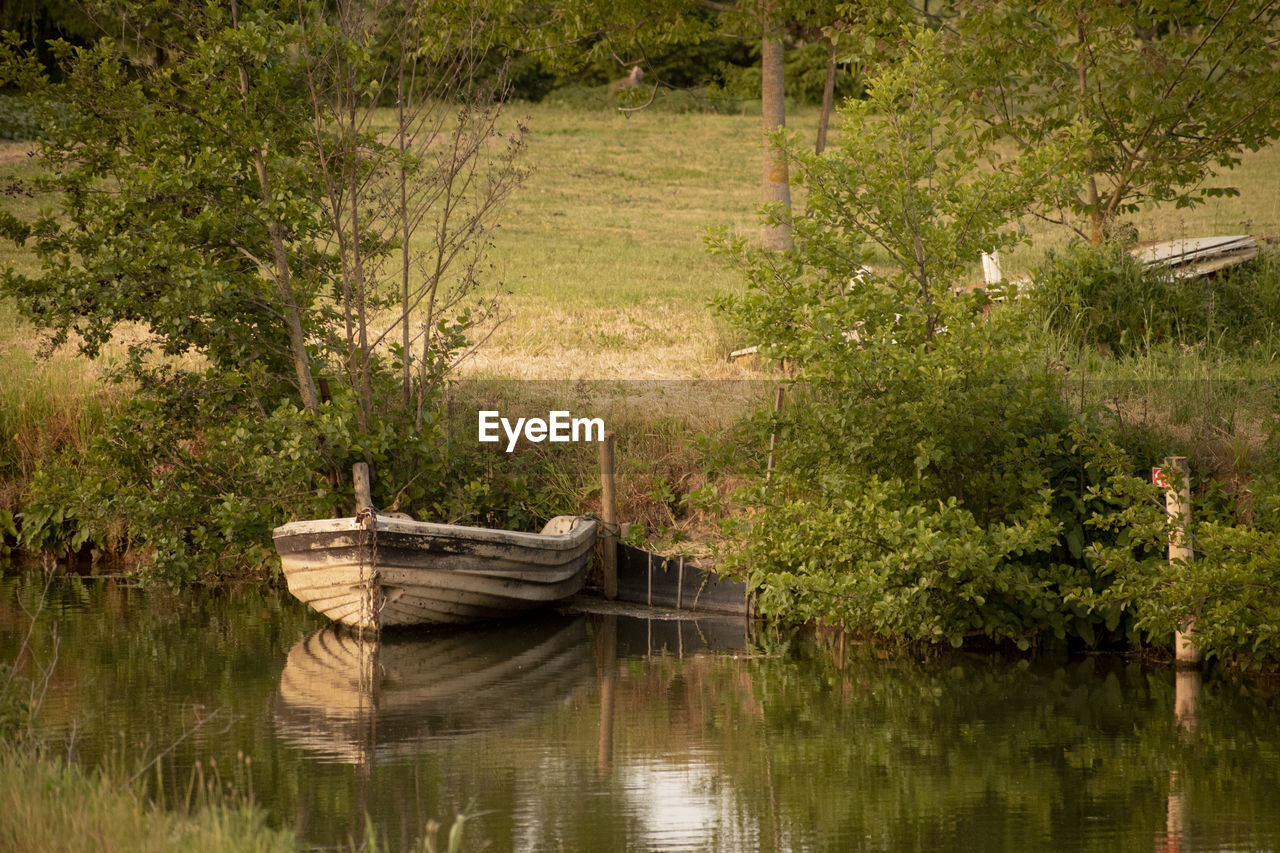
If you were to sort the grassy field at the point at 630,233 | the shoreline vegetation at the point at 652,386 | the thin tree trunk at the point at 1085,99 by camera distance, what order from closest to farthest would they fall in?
the shoreline vegetation at the point at 652,386, the thin tree trunk at the point at 1085,99, the grassy field at the point at 630,233

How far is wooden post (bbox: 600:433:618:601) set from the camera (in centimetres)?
1406

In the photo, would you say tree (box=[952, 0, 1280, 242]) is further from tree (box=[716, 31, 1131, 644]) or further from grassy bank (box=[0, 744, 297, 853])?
grassy bank (box=[0, 744, 297, 853])

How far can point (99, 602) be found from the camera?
1403cm

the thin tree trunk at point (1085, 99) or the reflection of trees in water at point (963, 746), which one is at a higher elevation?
the thin tree trunk at point (1085, 99)

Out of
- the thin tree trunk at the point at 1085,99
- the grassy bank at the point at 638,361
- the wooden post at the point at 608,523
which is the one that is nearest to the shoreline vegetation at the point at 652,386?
the grassy bank at the point at 638,361

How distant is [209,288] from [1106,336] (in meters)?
9.48

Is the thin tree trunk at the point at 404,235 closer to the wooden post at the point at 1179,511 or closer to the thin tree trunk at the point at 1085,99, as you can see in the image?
the wooden post at the point at 1179,511

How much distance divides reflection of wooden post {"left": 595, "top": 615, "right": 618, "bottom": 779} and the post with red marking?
4.13 meters

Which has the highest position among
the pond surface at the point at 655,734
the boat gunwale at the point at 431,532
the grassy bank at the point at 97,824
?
the boat gunwale at the point at 431,532

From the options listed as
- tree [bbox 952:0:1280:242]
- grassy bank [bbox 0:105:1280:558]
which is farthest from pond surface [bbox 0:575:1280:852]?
tree [bbox 952:0:1280:242]

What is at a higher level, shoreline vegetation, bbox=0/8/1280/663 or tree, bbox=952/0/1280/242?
tree, bbox=952/0/1280/242

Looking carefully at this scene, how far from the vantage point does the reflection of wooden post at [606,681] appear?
9.23 meters

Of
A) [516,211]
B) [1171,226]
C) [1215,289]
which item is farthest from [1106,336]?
[516,211]

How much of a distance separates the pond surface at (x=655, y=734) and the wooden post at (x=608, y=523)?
62 cm
